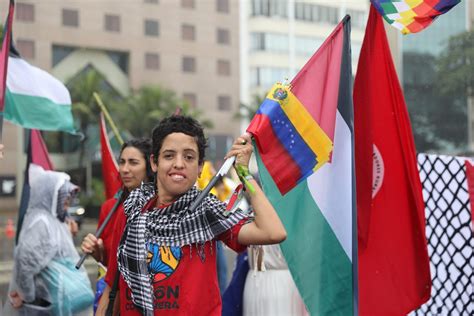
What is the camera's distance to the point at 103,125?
6574 mm

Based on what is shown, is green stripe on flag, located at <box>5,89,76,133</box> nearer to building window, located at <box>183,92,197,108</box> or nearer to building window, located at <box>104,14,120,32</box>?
building window, located at <box>104,14,120,32</box>

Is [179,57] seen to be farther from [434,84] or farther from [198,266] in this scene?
[198,266]

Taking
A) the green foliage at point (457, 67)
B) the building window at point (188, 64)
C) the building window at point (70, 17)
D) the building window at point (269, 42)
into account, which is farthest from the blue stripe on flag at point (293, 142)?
the building window at point (269, 42)

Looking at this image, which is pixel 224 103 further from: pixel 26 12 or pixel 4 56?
pixel 4 56

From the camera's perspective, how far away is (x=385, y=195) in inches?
163

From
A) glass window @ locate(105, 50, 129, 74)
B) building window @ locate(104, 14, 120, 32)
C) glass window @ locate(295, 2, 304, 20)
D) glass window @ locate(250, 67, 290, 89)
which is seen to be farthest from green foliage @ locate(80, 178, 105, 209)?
glass window @ locate(295, 2, 304, 20)

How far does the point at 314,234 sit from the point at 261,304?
104 centimetres

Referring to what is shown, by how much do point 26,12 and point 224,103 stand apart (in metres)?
15.4

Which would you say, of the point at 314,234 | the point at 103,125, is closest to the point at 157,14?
the point at 103,125

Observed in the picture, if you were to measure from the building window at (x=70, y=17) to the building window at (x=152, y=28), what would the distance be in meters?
4.95

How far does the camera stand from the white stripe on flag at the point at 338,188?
3822 millimetres

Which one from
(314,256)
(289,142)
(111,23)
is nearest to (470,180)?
(314,256)

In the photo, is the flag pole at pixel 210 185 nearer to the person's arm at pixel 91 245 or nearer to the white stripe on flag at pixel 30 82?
the person's arm at pixel 91 245

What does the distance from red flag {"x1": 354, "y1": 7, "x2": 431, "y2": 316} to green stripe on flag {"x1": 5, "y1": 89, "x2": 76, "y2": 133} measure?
10.2 feet
